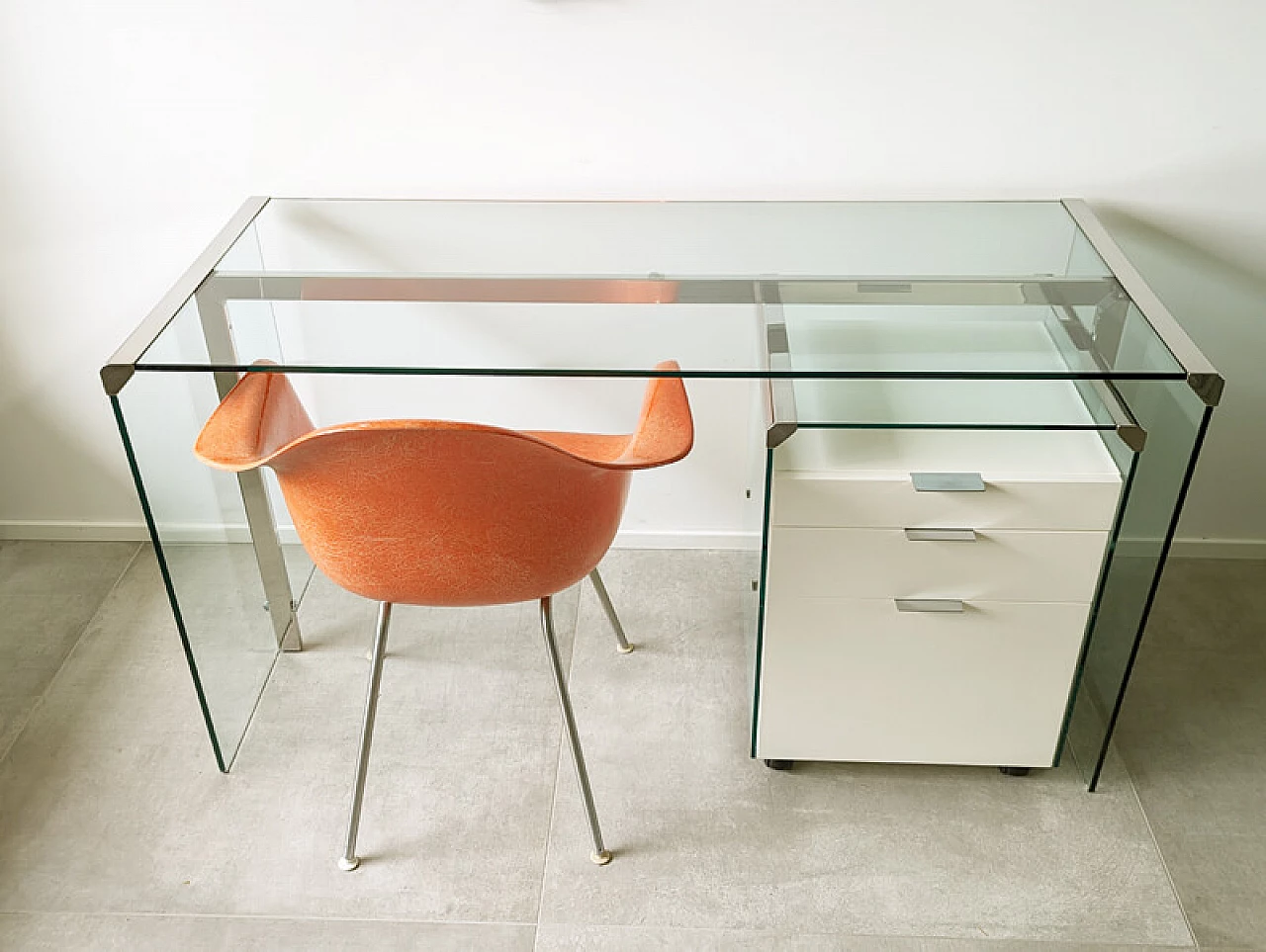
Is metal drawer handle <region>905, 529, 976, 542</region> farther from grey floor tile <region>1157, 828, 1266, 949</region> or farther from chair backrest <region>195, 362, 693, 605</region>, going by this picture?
grey floor tile <region>1157, 828, 1266, 949</region>

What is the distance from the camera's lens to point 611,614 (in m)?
2.03

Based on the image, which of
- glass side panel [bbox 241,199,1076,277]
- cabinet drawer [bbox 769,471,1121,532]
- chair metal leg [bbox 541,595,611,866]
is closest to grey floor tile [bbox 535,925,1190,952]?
chair metal leg [bbox 541,595,611,866]

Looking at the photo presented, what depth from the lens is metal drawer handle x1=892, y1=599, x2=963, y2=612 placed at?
5.28ft

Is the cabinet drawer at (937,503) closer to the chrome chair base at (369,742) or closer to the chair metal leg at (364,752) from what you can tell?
the chrome chair base at (369,742)

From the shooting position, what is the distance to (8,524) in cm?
237

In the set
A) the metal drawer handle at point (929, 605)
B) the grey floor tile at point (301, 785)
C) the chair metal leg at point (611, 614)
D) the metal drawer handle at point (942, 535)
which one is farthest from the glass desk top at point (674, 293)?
the grey floor tile at point (301, 785)

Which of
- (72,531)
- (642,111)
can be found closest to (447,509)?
(642,111)

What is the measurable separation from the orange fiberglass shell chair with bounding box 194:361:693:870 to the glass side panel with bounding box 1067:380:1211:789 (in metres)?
0.59

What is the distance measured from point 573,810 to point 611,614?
371 mm

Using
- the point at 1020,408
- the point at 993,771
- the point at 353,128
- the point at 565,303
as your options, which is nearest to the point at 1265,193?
the point at 1020,408

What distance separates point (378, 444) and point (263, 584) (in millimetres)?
780

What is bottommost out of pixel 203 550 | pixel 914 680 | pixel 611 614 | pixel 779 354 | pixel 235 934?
pixel 235 934

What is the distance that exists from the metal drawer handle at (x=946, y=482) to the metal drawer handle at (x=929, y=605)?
7.0 inches

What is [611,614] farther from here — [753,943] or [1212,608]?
[1212,608]
